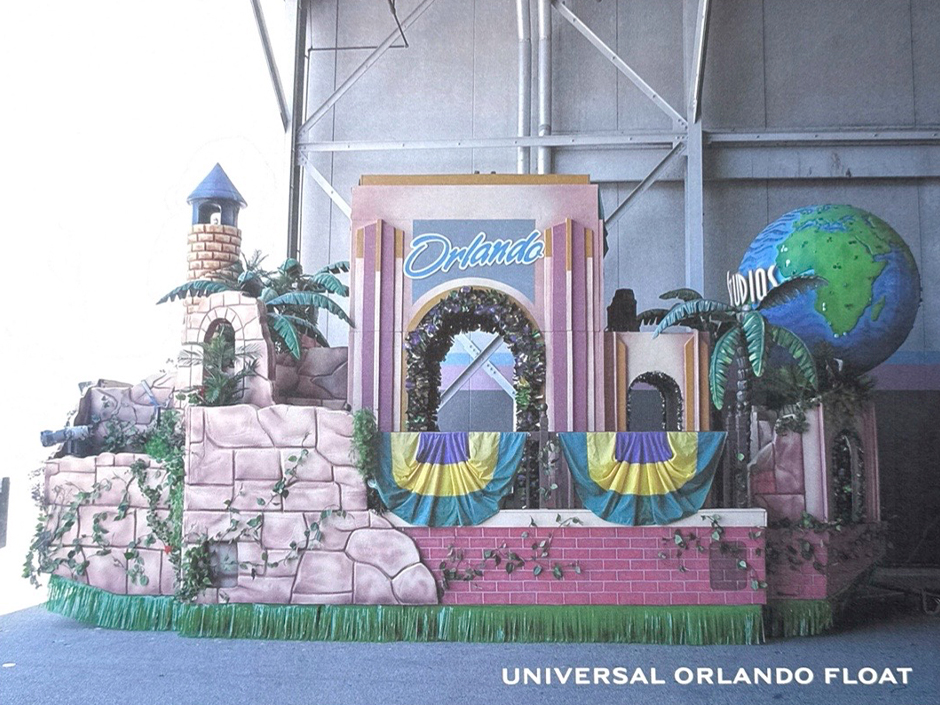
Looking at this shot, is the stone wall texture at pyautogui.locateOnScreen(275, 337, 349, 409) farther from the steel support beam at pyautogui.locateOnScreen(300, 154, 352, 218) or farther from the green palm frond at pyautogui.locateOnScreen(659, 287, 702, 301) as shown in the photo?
the steel support beam at pyautogui.locateOnScreen(300, 154, 352, 218)

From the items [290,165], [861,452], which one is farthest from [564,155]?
[861,452]

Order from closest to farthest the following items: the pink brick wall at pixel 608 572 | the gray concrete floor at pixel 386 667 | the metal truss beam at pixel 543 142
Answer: the gray concrete floor at pixel 386 667 → the pink brick wall at pixel 608 572 → the metal truss beam at pixel 543 142

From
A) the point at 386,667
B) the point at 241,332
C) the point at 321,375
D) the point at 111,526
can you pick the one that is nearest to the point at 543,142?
the point at 321,375

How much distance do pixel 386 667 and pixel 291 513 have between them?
2.42m

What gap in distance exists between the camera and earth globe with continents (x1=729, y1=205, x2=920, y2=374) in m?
11.9

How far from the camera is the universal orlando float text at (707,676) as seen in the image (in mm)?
8555

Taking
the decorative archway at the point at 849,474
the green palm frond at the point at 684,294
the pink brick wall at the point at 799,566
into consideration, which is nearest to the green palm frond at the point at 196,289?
the green palm frond at the point at 684,294

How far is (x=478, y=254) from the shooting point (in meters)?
12.2

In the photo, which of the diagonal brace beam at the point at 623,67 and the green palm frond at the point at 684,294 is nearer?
the green palm frond at the point at 684,294

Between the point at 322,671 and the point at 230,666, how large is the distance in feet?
3.20

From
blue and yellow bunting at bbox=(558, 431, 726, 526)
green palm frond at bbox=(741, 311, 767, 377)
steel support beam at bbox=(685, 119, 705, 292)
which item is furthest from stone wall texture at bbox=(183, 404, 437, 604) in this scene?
steel support beam at bbox=(685, 119, 705, 292)

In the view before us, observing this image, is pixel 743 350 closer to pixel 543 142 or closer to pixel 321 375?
pixel 321 375

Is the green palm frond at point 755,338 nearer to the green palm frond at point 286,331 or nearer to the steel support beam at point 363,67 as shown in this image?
the green palm frond at point 286,331

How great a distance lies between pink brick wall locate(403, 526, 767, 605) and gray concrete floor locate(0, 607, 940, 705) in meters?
0.57
